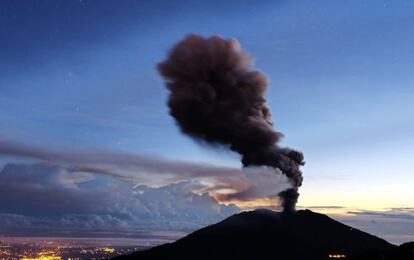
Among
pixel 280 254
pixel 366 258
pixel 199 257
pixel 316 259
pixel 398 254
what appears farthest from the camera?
pixel 199 257

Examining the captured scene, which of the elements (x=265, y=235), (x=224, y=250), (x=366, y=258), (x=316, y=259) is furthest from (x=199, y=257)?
(x=366, y=258)

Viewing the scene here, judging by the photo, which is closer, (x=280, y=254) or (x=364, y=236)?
(x=280, y=254)

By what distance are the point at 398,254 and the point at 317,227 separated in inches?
3370

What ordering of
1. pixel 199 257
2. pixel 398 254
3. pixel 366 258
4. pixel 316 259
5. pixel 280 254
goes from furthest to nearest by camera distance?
pixel 199 257, pixel 280 254, pixel 316 259, pixel 366 258, pixel 398 254

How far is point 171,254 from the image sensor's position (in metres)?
195

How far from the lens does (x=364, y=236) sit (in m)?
192

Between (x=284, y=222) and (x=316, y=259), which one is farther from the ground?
(x=284, y=222)

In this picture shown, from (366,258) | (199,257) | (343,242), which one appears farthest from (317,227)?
(366,258)

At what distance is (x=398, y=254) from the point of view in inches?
4289

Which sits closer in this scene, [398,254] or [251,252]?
[398,254]

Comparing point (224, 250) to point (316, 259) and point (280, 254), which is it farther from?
point (316, 259)

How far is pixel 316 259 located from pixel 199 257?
146 feet

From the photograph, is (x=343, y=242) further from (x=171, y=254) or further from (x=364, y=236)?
(x=171, y=254)

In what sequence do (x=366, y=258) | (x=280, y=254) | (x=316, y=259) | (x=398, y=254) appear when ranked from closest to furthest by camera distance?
(x=398, y=254)
(x=366, y=258)
(x=316, y=259)
(x=280, y=254)
